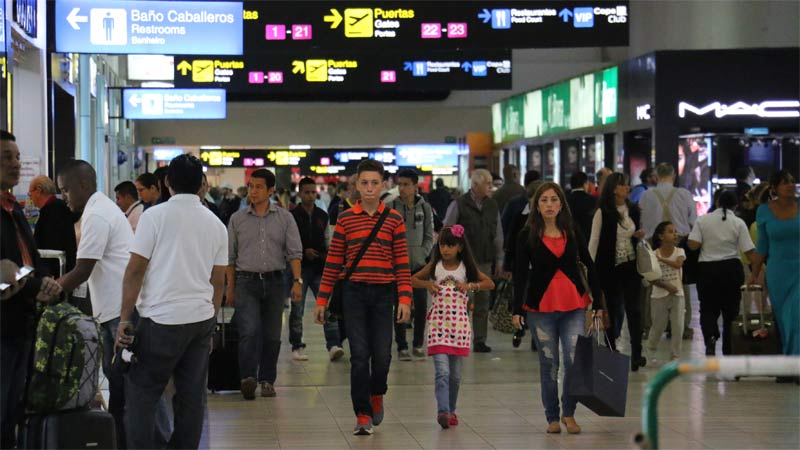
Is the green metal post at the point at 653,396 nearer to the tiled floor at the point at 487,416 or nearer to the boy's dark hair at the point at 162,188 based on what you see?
the tiled floor at the point at 487,416

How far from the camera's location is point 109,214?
7273 mm

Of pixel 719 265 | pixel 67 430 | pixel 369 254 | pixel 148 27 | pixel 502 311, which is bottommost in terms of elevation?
pixel 502 311

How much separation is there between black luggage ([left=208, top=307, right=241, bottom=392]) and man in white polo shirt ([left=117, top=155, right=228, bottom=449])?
11.9 ft

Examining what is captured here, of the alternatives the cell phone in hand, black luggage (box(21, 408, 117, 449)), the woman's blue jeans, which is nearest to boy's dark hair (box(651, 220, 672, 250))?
the woman's blue jeans

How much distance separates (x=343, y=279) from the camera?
8.47 metres

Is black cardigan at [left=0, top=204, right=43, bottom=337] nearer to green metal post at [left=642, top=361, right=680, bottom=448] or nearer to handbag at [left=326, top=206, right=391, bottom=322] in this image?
handbag at [left=326, top=206, right=391, bottom=322]

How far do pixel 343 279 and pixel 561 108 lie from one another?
61.9 feet

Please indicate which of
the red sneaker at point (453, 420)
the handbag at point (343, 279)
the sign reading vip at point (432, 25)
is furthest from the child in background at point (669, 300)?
the sign reading vip at point (432, 25)

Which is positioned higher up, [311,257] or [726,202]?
Answer: [726,202]

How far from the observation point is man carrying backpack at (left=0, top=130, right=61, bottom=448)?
237 inches

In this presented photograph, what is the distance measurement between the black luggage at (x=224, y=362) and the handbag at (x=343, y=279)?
78.2 inches

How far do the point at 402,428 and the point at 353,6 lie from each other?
411 inches

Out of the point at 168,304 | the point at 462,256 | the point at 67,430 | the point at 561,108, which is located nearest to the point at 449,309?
the point at 462,256

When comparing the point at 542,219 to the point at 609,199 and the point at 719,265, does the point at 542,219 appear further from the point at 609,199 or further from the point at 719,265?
the point at 719,265
